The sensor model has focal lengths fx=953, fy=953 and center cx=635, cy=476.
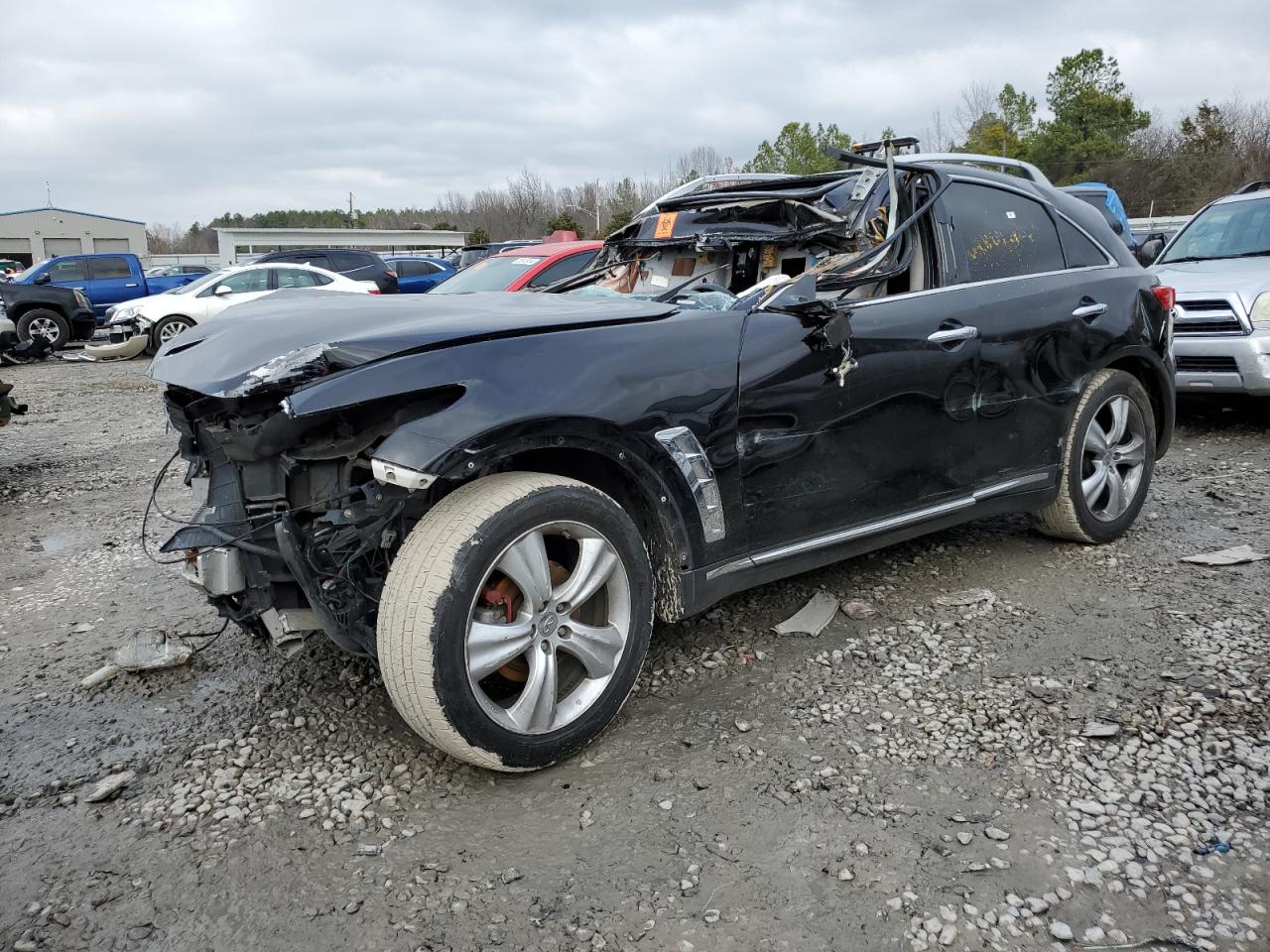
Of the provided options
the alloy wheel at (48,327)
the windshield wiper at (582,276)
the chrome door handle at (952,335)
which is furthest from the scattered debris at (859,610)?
the alloy wheel at (48,327)

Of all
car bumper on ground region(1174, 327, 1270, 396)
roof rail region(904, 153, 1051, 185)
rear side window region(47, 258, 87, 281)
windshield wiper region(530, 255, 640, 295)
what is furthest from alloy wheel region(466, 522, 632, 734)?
rear side window region(47, 258, 87, 281)

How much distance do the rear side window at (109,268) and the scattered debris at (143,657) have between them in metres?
18.5

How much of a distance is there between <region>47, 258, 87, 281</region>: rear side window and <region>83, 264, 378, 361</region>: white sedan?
460cm

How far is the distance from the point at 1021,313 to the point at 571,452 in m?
2.06

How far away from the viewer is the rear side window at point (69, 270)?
18656 millimetres

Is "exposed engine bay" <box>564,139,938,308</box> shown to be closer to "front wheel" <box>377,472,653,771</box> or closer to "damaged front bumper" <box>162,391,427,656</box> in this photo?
"front wheel" <box>377,472,653,771</box>

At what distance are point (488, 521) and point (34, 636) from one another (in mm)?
2441

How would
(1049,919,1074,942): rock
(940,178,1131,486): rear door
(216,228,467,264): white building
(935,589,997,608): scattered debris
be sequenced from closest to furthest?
1. (1049,919,1074,942): rock
2. (940,178,1131,486): rear door
3. (935,589,997,608): scattered debris
4. (216,228,467,264): white building

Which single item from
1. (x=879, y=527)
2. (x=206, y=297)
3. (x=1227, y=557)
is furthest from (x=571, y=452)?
(x=206, y=297)

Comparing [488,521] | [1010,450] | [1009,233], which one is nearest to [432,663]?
[488,521]

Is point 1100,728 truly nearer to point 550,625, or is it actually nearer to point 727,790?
point 727,790

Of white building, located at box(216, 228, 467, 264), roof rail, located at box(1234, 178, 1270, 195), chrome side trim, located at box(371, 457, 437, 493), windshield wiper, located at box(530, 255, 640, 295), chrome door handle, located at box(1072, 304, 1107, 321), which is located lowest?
chrome side trim, located at box(371, 457, 437, 493)

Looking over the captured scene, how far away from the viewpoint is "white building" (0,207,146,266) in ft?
199

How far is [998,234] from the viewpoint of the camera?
13.1 ft
